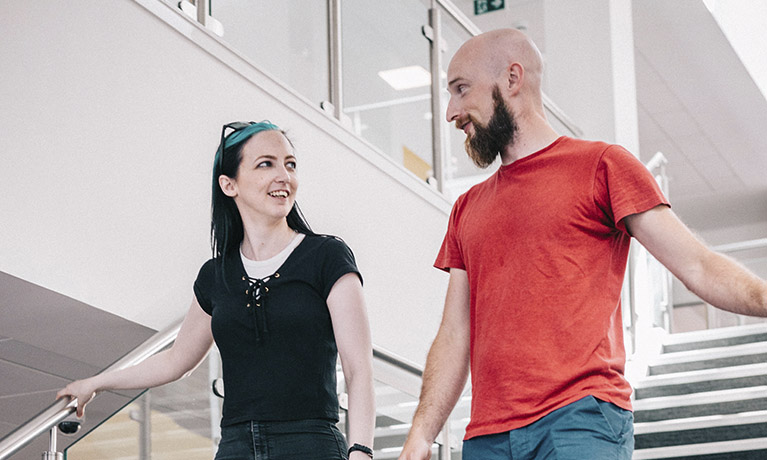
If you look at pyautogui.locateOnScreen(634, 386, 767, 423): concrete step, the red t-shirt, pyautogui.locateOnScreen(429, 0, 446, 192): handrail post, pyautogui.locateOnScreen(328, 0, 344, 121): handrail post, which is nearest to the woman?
the red t-shirt

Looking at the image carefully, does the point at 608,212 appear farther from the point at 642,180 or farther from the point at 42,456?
the point at 42,456

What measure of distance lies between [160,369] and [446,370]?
0.86m

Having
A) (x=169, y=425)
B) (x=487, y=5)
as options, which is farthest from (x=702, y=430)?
(x=487, y=5)

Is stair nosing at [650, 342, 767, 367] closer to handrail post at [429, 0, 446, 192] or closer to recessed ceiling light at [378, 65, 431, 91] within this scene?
handrail post at [429, 0, 446, 192]

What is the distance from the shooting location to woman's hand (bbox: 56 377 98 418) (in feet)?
9.04

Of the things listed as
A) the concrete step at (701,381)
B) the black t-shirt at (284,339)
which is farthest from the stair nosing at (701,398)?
the black t-shirt at (284,339)

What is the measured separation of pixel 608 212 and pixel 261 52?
253cm

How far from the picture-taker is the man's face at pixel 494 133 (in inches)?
86.7

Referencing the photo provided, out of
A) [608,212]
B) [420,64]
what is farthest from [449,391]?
[420,64]

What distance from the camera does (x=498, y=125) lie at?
2.21m

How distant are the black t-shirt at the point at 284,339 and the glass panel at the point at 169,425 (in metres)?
0.80

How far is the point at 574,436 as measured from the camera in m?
1.92

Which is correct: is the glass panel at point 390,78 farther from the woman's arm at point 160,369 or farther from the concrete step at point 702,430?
the woman's arm at point 160,369

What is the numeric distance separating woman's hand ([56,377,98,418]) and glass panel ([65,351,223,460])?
365mm
